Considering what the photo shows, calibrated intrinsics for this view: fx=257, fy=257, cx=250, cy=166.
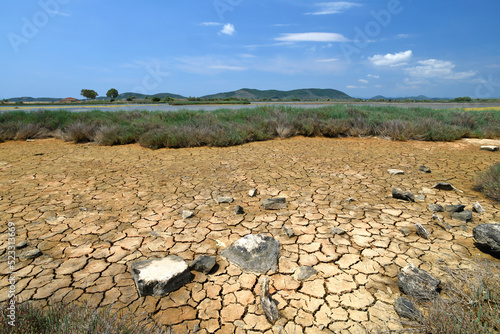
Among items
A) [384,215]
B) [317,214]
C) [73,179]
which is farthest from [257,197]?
[73,179]

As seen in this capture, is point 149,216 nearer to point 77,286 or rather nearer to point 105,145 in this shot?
point 77,286

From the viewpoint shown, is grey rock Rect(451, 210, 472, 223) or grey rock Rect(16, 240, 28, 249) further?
grey rock Rect(451, 210, 472, 223)

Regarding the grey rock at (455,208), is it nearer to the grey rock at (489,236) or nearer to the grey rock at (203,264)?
the grey rock at (489,236)

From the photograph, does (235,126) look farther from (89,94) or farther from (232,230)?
(89,94)

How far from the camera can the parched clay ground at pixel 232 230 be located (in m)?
2.25

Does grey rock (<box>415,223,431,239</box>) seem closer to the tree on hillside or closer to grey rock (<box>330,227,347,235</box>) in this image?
grey rock (<box>330,227,347,235</box>)

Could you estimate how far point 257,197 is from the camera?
461 centimetres

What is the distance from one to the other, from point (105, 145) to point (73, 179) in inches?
182

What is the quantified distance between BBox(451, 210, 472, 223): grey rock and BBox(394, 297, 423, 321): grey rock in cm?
222

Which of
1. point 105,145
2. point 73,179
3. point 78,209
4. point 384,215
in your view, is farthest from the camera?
point 105,145

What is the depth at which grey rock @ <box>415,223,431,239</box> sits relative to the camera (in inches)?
126

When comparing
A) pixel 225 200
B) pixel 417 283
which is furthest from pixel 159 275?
pixel 417 283

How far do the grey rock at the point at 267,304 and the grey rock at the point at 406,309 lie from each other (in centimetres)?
100

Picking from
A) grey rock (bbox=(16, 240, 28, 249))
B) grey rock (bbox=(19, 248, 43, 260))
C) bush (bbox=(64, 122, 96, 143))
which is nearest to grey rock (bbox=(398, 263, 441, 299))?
grey rock (bbox=(19, 248, 43, 260))
